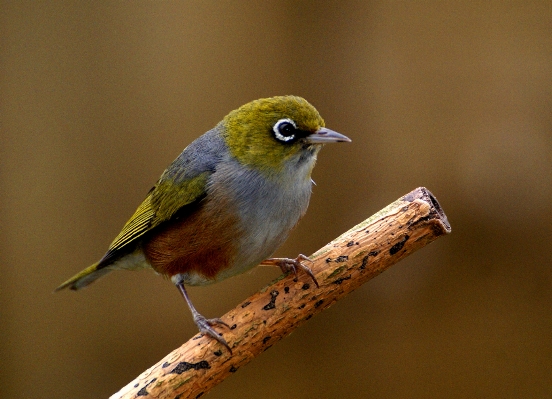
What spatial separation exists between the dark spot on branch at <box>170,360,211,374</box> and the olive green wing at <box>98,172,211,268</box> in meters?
0.77

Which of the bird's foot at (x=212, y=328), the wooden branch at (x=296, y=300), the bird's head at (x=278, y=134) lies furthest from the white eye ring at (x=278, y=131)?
the bird's foot at (x=212, y=328)

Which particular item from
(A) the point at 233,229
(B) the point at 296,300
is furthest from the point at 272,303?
(A) the point at 233,229

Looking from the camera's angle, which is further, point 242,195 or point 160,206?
point 160,206

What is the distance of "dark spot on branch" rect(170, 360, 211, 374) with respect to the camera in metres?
2.61

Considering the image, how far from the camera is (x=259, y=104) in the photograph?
301 centimetres

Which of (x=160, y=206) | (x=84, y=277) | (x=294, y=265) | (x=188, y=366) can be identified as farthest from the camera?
(x=84, y=277)

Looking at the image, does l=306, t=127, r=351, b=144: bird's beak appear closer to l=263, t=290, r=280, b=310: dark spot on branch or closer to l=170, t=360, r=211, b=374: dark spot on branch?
l=263, t=290, r=280, b=310: dark spot on branch

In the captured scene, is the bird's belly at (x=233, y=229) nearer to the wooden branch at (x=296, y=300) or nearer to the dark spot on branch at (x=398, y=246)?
the wooden branch at (x=296, y=300)

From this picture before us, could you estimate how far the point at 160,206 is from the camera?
3236 millimetres

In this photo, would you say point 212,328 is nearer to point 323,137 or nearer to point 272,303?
point 272,303

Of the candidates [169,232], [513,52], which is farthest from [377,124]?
[169,232]

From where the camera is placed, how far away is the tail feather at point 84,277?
363cm

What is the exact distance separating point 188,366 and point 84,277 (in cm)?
129

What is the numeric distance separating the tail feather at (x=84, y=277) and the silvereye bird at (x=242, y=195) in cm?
64
